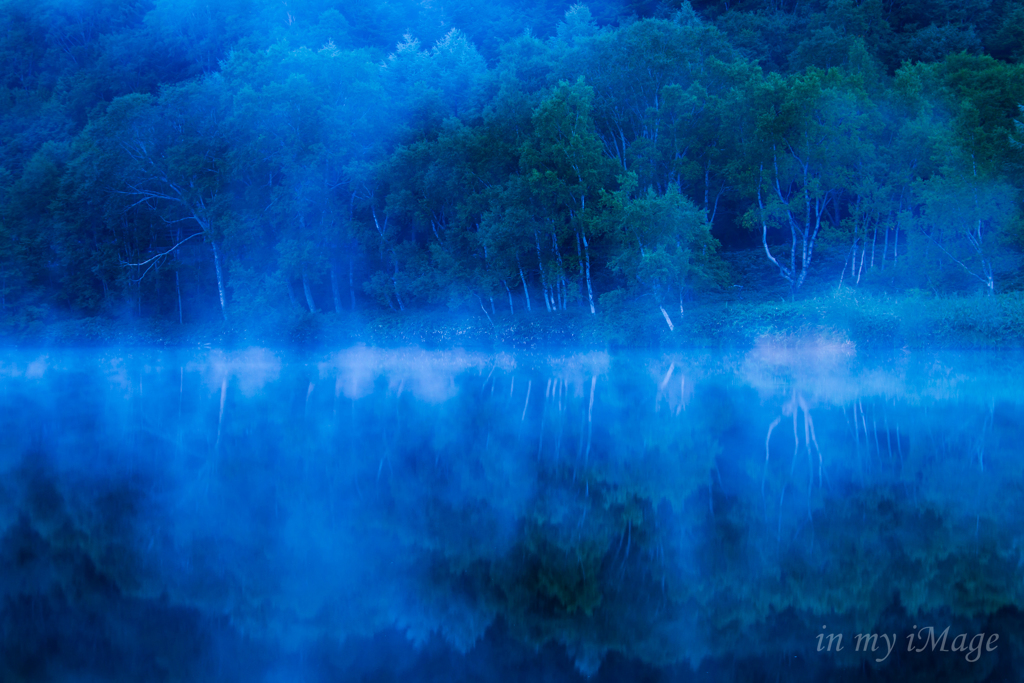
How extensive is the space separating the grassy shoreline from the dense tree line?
3.65ft

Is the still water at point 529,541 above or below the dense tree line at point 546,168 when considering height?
below

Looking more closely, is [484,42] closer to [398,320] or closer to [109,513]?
[398,320]

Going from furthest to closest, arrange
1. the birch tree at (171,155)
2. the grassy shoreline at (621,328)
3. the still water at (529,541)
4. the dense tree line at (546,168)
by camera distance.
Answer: the birch tree at (171,155)
the dense tree line at (546,168)
the grassy shoreline at (621,328)
the still water at (529,541)

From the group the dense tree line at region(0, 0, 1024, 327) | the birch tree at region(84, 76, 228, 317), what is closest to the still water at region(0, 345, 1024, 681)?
the dense tree line at region(0, 0, 1024, 327)

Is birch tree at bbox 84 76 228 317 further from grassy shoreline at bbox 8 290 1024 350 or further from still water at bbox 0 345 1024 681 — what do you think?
still water at bbox 0 345 1024 681

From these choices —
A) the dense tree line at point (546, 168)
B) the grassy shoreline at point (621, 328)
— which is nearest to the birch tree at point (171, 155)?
the dense tree line at point (546, 168)

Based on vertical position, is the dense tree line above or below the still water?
above

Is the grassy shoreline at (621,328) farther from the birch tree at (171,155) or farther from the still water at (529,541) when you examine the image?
the still water at (529,541)

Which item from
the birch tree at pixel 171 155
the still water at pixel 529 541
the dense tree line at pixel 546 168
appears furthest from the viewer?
the birch tree at pixel 171 155

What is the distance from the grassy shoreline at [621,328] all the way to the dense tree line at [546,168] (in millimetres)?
1111

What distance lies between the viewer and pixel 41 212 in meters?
48.8

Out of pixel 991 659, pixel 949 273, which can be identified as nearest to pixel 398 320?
pixel 949 273

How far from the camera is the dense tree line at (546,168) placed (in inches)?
1260

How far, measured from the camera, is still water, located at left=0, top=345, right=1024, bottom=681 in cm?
655
